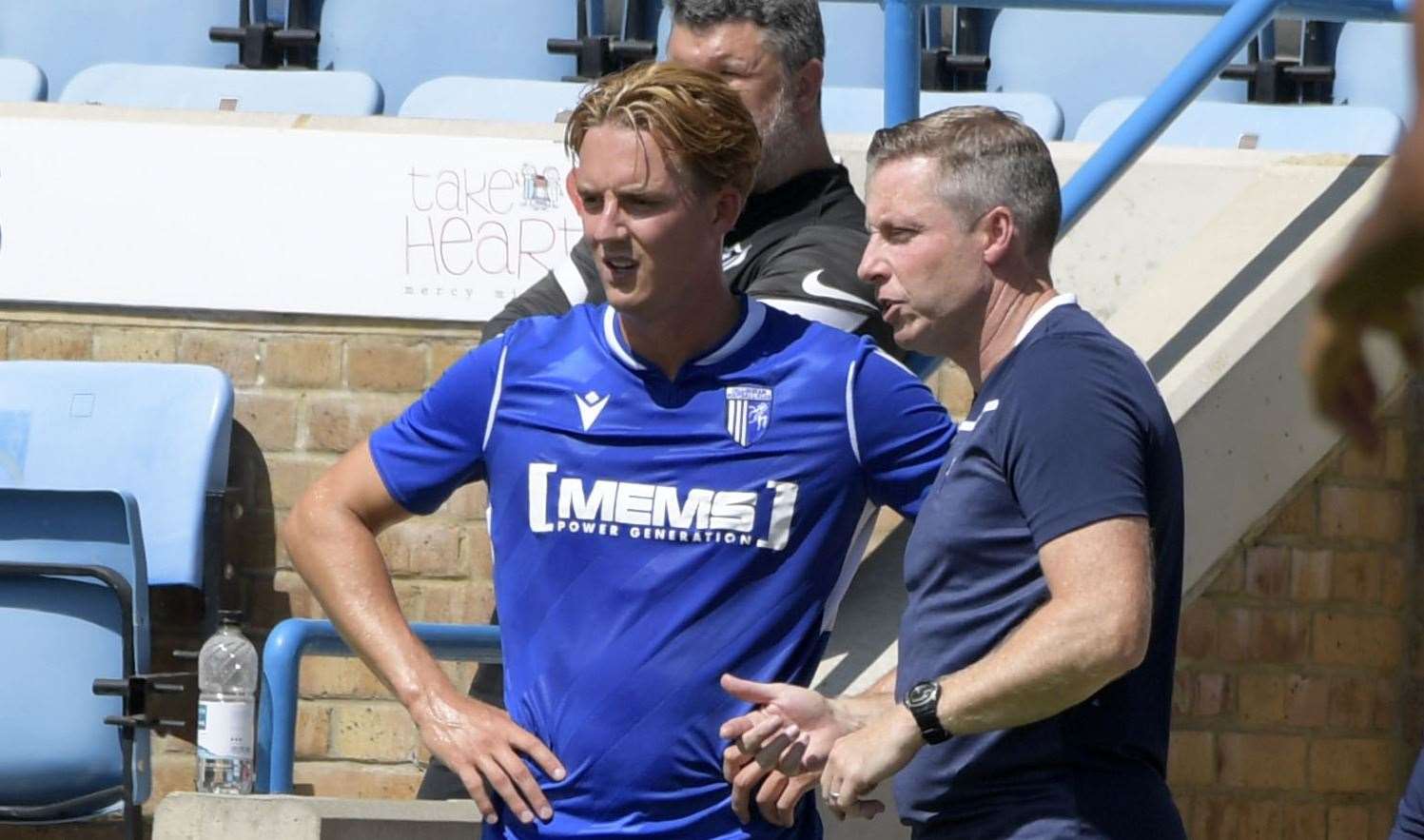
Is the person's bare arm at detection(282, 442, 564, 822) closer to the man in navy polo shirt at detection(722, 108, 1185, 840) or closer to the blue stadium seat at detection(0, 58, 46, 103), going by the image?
the man in navy polo shirt at detection(722, 108, 1185, 840)

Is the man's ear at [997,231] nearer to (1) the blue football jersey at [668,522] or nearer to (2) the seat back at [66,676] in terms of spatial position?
(1) the blue football jersey at [668,522]

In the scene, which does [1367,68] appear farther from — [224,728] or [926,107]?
[224,728]

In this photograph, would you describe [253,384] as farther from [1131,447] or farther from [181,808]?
[1131,447]

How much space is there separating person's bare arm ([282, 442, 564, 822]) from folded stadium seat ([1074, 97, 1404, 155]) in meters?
2.86

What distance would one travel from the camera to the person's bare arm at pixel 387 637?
6.99ft

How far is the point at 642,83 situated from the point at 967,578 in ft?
2.14

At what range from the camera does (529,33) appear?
586 centimetres

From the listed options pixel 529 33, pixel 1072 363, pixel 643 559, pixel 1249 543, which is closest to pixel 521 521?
pixel 643 559

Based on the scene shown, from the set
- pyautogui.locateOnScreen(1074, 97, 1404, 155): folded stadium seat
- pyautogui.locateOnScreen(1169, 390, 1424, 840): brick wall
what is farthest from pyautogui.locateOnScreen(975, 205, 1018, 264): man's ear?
pyautogui.locateOnScreen(1074, 97, 1404, 155): folded stadium seat

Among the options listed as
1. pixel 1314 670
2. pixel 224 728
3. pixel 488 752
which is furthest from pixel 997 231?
pixel 1314 670

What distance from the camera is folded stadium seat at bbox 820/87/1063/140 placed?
4.92 metres

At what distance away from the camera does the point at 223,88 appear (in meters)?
5.44

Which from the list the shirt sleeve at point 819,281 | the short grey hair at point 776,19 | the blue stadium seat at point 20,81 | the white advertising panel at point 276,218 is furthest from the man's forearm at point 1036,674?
the blue stadium seat at point 20,81

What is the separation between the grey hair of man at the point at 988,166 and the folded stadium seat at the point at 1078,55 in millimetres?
3554
